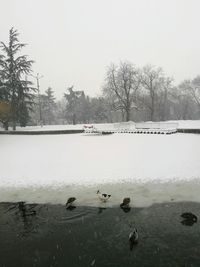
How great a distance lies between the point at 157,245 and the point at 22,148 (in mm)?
20923

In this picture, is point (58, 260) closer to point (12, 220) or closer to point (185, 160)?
point (12, 220)

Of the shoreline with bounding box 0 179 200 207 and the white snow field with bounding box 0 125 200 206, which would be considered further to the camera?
the white snow field with bounding box 0 125 200 206

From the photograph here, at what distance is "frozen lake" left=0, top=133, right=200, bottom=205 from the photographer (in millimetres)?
13516

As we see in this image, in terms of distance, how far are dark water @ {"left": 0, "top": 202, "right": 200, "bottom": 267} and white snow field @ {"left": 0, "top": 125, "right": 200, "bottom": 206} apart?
120cm

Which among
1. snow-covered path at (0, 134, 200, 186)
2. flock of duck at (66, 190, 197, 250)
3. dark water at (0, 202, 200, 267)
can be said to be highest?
snow-covered path at (0, 134, 200, 186)

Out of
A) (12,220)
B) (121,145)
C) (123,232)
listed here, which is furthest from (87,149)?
(123,232)

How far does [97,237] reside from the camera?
9.20 metres

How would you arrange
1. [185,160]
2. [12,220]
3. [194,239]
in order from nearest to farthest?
[194,239] → [12,220] → [185,160]

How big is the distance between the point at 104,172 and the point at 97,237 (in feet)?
26.0

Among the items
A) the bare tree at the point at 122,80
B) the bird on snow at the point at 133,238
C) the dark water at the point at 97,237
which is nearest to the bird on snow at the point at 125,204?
the dark water at the point at 97,237

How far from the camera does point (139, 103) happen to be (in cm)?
6619

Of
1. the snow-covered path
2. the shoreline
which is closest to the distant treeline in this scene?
the snow-covered path

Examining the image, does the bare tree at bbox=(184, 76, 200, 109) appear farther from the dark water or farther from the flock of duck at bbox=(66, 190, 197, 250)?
the dark water

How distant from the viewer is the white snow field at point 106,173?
43.6 ft
